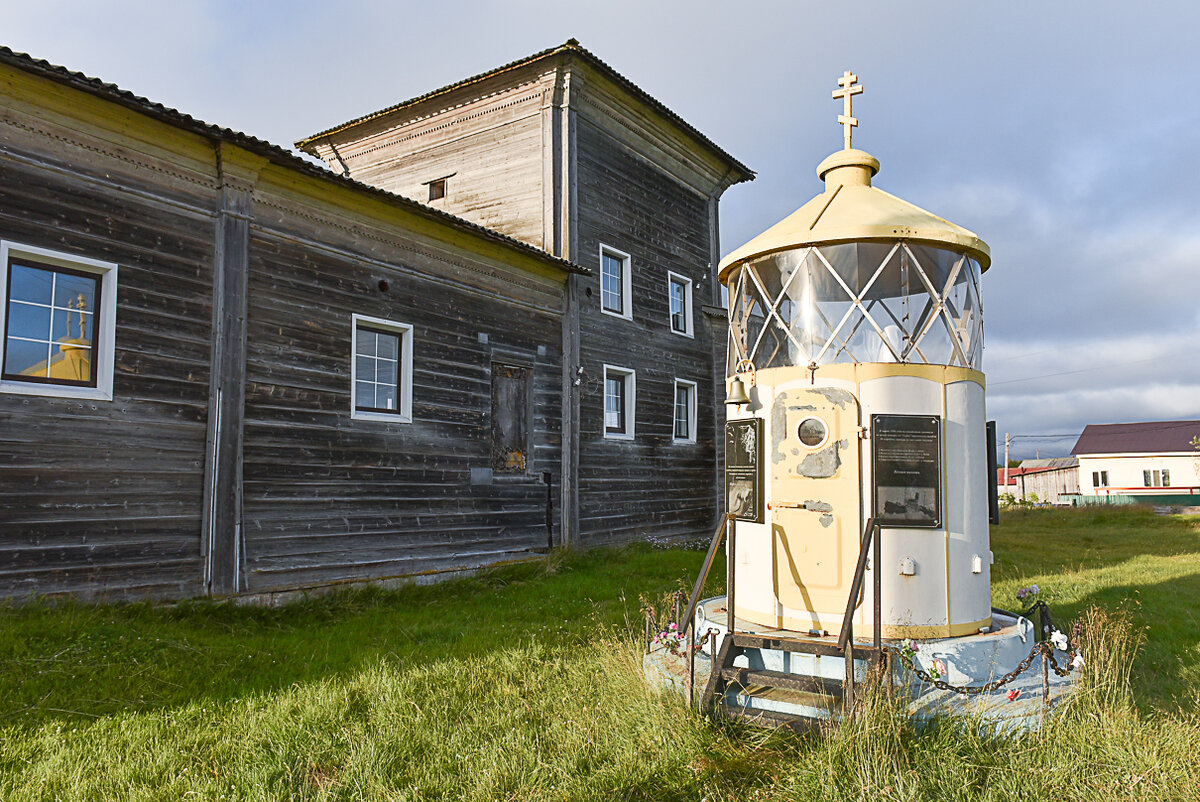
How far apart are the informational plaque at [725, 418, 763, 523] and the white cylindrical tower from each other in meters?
0.01

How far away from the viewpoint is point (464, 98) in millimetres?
17297

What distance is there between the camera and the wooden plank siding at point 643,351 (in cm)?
1611

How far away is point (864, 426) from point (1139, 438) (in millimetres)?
61633

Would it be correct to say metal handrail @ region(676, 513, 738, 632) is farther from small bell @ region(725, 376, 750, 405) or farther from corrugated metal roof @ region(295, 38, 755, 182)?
corrugated metal roof @ region(295, 38, 755, 182)

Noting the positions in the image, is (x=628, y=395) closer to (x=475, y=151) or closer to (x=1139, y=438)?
(x=475, y=151)

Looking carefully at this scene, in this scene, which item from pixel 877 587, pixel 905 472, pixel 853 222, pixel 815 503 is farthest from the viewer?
pixel 853 222

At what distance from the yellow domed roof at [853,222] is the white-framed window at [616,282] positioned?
371 inches

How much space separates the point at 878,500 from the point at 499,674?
3.60 meters

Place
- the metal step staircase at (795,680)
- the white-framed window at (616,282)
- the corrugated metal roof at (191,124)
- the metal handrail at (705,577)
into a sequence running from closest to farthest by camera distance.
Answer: the metal step staircase at (795,680), the metal handrail at (705,577), the corrugated metal roof at (191,124), the white-framed window at (616,282)

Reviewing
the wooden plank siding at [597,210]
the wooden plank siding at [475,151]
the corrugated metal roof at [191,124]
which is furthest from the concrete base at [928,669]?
the wooden plank siding at [475,151]

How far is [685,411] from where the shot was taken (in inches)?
760

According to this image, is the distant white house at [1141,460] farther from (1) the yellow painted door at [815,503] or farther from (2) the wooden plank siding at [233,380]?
(1) the yellow painted door at [815,503]

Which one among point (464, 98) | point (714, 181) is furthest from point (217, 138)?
point (714, 181)

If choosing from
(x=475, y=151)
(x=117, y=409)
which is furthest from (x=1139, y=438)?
(x=117, y=409)
